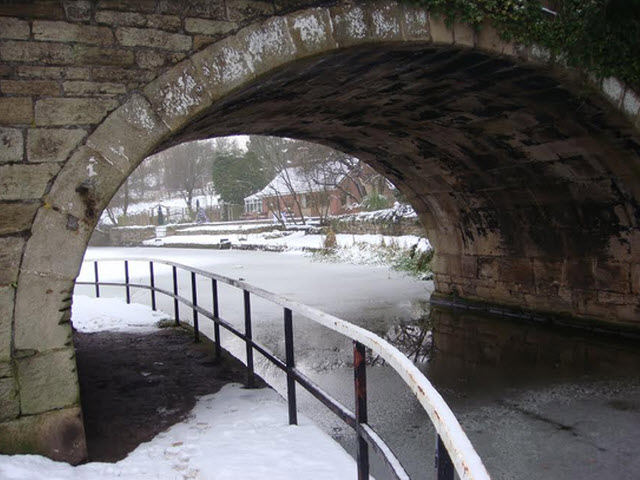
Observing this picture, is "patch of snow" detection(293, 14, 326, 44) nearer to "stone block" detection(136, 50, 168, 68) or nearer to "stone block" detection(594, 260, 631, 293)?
"stone block" detection(136, 50, 168, 68)

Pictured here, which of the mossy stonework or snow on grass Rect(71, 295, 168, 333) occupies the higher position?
the mossy stonework

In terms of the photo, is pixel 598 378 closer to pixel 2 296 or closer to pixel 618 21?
pixel 618 21

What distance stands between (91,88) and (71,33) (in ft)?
1.27

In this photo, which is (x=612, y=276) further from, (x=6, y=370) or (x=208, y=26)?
(x=6, y=370)

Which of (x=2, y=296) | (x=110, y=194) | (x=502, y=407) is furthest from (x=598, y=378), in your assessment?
(x=2, y=296)

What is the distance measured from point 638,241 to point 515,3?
401 cm

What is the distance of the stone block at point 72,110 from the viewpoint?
12.4ft

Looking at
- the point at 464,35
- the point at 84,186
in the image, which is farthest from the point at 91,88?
the point at 464,35

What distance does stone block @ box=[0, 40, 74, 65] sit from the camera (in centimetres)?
373

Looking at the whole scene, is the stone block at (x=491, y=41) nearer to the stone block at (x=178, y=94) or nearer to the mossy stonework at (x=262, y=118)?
the mossy stonework at (x=262, y=118)

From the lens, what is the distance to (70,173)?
3.83 meters

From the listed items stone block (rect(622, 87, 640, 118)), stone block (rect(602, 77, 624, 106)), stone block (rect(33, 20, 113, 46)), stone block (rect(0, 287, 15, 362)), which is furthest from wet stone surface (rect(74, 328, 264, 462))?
stone block (rect(622, 87, 640, 118))

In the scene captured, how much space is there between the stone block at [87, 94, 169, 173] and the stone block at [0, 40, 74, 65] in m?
0.49

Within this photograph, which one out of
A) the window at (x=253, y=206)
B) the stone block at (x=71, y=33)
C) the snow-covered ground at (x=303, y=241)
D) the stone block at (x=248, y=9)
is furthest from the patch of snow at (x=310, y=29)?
the window at (x=253, y=206)
